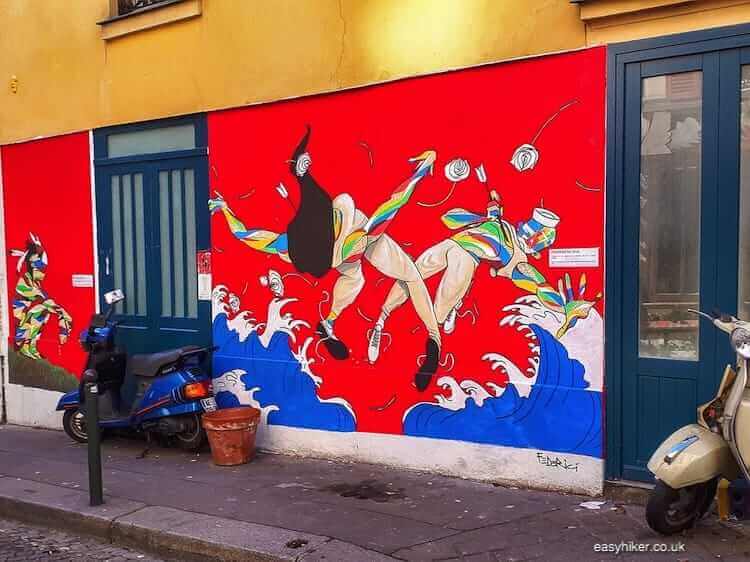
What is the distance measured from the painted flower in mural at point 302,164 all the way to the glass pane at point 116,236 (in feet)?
8.16

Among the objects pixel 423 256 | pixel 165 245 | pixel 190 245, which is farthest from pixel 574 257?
pixel 165 245

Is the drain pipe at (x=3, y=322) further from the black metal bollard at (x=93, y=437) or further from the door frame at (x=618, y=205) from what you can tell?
the door frame at (x=618, y=205)

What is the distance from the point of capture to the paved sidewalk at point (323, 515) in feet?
16.6

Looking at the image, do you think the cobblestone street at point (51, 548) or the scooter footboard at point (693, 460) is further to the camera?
the cobblestone street at point (51, 548)

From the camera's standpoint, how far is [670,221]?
5695mm

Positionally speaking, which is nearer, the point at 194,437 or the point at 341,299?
the point at 341,299

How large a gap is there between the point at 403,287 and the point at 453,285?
0.48m

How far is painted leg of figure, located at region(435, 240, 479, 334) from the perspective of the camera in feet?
21.2

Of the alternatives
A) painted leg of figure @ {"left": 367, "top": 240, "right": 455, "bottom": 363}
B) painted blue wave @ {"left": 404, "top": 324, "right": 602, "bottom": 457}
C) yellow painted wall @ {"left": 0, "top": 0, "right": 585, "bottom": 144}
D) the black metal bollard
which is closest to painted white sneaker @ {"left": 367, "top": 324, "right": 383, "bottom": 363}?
painted leg of figure @ {"left": 367, "top": 240, "right": 455, "bottom": 363}

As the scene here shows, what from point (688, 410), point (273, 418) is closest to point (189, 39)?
point (273, 418)

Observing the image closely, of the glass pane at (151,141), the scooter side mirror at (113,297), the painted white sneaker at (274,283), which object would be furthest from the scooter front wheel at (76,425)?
the glass pane at (151,141)

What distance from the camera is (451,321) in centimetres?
658

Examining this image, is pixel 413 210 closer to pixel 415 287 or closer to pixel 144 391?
pixel 415 287

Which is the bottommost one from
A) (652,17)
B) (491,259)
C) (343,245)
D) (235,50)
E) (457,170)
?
(491,259)
